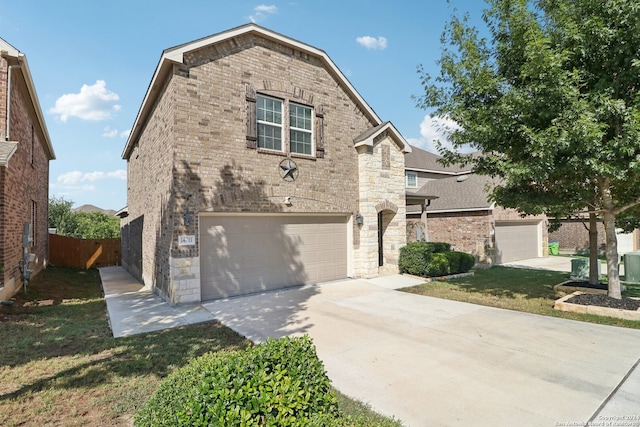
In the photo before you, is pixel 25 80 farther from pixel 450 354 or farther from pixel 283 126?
pixel 450 354

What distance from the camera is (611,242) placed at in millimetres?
7941

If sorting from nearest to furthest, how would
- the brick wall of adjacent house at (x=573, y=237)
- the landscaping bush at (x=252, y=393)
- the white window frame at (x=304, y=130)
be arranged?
the landscaping bush at (x=252, y=393), the white window frame at (x=304, y=130), the brick wall of adjacent house at (x=573, y=237)

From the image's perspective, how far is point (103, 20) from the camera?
27.5 ft

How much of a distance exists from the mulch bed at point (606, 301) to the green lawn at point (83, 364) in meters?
6.98

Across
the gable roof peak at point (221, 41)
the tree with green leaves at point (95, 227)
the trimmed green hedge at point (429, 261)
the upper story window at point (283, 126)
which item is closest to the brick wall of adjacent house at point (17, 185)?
the gable roof peak at point (221, 41)

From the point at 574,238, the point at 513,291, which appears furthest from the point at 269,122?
the point at 574,238

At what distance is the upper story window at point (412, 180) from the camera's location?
24.7 meters

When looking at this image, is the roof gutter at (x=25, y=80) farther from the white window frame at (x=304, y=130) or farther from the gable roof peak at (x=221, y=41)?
the white window frame at (x=304, y=130)

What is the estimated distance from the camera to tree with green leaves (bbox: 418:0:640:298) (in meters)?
6.42

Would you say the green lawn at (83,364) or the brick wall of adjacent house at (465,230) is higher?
the brick wall of adjacent house at (465,230)

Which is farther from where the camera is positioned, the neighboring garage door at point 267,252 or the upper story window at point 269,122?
the upper story window at point 269,122

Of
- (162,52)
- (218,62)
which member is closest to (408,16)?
(218,62)

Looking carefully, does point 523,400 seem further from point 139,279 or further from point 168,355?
point 139,279

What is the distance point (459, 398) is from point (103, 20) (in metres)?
11.0
